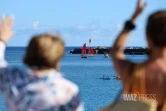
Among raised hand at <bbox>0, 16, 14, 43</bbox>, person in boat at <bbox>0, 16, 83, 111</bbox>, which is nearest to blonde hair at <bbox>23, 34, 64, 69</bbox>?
person in boat at <bbox>0, 16, 83, 111</bbox>

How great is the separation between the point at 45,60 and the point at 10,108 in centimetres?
38

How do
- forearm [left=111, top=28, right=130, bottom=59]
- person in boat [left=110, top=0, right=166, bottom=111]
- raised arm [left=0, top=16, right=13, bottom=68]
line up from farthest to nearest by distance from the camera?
raised arm [left=0, top=16, right=13, bottom=68] → forearm [left=111, top=28, right=130, bottom=59] → person in boat [left=110, top=0, right=166, bottom=111]

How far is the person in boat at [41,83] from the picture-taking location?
3.25 m

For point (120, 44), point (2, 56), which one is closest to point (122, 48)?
point (120, 44)

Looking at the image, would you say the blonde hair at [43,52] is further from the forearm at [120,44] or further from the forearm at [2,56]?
the forearm at [120,44]

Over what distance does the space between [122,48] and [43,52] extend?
1.61 feet

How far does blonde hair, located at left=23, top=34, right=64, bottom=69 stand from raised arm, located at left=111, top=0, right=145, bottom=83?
0.33 meters

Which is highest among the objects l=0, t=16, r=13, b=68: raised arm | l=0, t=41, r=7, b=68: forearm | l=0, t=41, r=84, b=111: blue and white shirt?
l=0, t=16, r=13, b=68: raised arm

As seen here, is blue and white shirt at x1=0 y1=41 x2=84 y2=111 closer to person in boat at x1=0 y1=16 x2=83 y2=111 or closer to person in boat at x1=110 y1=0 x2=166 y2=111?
person in boat at x1=0 y1=16 x2=83 y2=111

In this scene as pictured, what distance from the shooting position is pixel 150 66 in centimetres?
328

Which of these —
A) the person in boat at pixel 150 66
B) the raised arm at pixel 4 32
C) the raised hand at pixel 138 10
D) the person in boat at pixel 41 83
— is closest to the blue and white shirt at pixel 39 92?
the person in boat at pixel 41 83

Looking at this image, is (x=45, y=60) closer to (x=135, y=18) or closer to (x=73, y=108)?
(x=73, y=108)

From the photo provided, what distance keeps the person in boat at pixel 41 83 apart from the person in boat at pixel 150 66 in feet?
1.06

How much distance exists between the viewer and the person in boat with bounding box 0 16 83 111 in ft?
10.6
